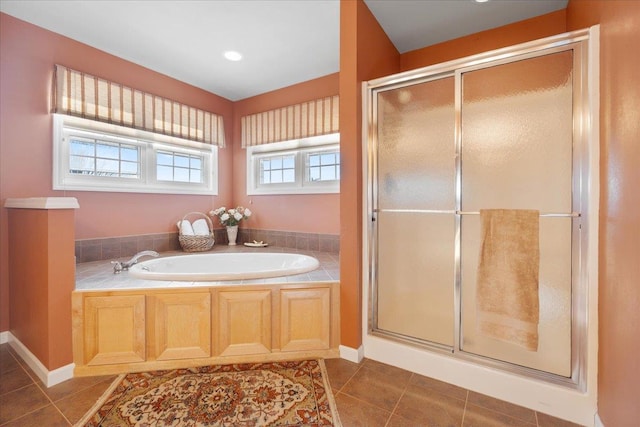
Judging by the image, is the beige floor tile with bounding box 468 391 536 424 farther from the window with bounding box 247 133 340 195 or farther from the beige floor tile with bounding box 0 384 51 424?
the beige floor tile with bounding box 0 384 51 424

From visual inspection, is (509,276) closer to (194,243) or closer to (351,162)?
(351,162)

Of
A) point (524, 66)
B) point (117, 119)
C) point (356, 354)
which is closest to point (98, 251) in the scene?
point (117, 119)

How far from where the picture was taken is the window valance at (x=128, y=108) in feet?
7.50

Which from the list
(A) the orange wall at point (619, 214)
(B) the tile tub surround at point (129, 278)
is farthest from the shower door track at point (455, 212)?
(B) the tile tub surround at point (129, 278)

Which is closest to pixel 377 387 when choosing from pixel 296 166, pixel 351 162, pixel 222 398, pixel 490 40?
pixel 222 398

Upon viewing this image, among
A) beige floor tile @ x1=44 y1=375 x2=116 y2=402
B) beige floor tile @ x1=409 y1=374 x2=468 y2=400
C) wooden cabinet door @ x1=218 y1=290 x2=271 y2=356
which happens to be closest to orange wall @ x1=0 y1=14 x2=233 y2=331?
beige floor tile @ x1=44 y1=375 x2=116 y2=402

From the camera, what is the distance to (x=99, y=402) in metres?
1.53

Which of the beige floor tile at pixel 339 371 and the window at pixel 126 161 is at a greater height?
the window at pixel 126 161

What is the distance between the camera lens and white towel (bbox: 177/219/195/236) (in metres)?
2.96

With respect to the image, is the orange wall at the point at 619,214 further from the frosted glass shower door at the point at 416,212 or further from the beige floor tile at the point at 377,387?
the beige floor tile at the point at 377,387

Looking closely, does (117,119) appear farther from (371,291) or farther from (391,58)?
(371,291)

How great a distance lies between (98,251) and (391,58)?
3067mm

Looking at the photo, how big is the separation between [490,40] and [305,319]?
2.59 metres

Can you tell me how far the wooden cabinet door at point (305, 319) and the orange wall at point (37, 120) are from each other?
1.84 meters
